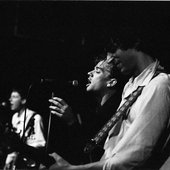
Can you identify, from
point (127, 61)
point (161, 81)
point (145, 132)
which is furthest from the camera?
point (127, 61)

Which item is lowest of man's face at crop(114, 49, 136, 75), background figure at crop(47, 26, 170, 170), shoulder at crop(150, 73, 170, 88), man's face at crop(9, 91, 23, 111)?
man's face at crop(9, 91, 23, 111)

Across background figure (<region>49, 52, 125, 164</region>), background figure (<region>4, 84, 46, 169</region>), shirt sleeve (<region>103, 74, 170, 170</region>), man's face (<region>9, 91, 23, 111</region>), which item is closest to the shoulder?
shirt sleeve (<region>103, 74, 170, 170</region>)

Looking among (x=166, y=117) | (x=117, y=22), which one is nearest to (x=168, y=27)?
(x=166, y=117)

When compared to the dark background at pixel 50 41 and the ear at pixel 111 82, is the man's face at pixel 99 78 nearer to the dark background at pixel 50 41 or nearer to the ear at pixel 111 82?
the ear at pixel 111 82

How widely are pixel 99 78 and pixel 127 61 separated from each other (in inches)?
32.1

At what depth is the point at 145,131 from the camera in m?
1.54

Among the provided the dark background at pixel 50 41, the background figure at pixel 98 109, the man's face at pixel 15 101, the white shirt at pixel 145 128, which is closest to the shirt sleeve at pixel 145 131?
the white shirt at pixel 145 128

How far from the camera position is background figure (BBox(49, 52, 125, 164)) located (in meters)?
2.34

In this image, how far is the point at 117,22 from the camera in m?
3.30

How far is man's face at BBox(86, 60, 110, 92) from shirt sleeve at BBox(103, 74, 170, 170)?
114 cm

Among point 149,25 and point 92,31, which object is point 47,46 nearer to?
point 92,31

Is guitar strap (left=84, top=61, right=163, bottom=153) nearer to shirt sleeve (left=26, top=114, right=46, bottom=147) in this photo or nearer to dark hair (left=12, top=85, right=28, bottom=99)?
shirt sleeve (left=26, top=114, right=46, bottom=147)

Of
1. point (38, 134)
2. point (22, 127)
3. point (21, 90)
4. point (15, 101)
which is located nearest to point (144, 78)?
point (38, 134)

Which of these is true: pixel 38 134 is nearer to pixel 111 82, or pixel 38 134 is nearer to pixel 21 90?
pixel 21 90
